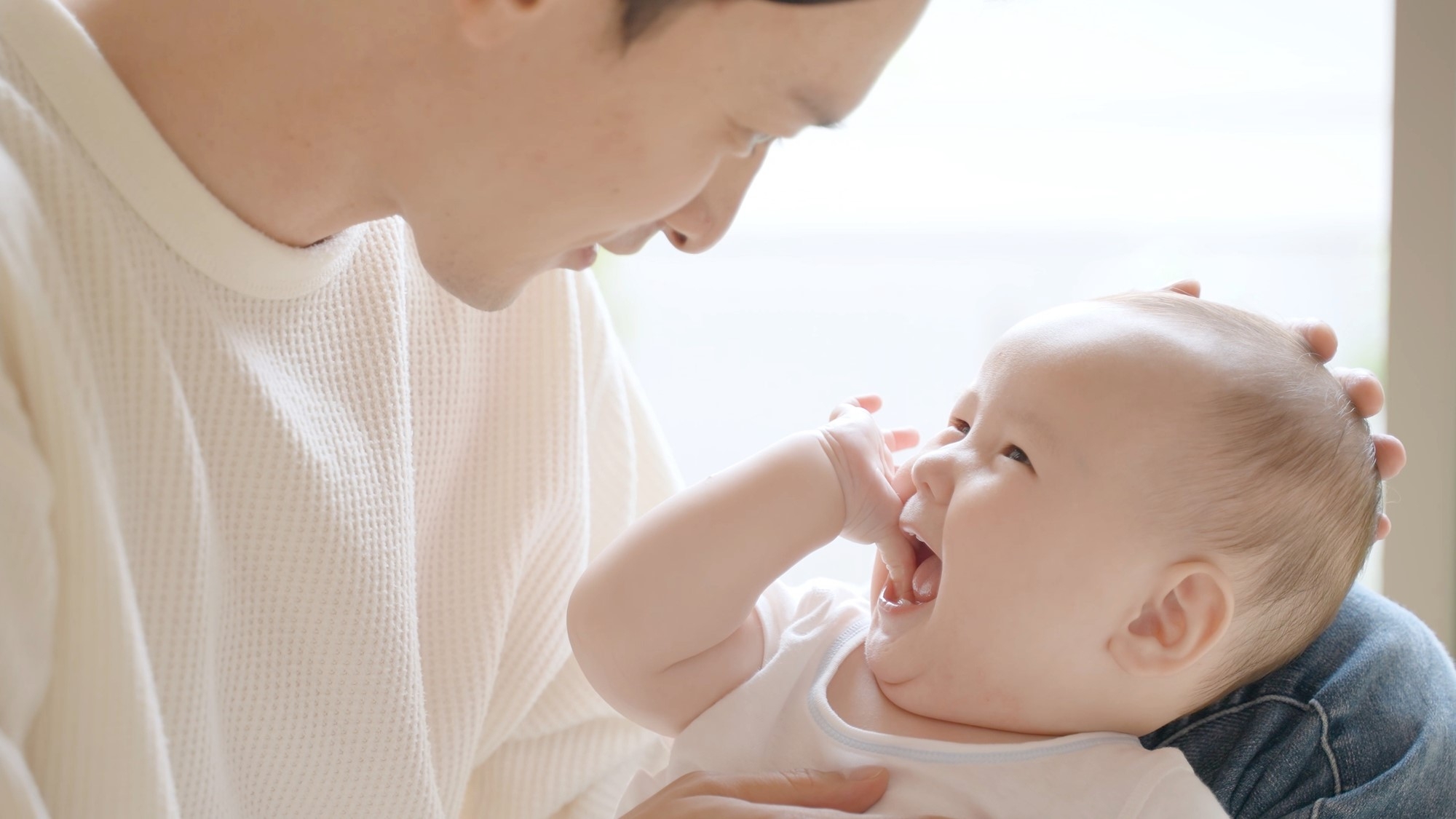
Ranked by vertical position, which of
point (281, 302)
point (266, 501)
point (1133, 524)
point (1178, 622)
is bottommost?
point (1178, 622)

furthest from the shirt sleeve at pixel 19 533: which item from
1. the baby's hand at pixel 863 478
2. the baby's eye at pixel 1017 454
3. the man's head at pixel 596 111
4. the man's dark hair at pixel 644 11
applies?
the baby's eye at pixel 1017 454

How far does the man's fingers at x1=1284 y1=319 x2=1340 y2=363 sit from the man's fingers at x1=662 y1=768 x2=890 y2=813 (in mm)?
643

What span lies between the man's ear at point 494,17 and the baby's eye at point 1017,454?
0.63 m

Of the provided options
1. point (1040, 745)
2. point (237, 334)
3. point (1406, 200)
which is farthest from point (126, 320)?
point (1406, 200)

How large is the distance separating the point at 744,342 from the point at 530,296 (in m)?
1.48

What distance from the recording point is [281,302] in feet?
3.64

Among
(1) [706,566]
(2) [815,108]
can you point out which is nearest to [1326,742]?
(1) [706,566]

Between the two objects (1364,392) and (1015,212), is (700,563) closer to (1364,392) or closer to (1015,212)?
(1364,392)

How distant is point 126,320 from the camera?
0.95 meters

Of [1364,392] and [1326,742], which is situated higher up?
[1364,392]

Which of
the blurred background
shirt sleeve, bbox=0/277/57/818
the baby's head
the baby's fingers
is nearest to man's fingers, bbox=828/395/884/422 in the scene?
the baby's fingers

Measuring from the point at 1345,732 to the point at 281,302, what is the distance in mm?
1109

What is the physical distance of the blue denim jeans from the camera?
1089mm

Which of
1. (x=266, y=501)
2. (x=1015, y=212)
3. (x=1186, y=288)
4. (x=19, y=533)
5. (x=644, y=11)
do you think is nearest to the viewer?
(x=19, y=533)
